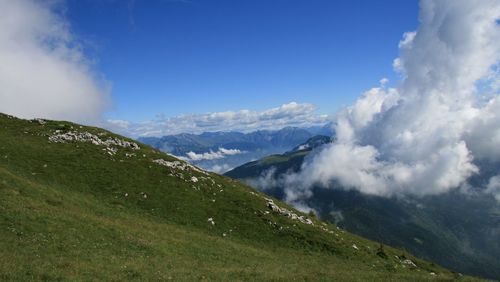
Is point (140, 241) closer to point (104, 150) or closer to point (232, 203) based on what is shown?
point (232, 203)

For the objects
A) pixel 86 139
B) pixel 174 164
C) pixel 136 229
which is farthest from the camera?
pixel 86 139

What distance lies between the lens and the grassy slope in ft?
92.3

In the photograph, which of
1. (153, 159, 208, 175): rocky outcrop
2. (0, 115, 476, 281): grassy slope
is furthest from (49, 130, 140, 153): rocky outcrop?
(153, 159, 208, 175): rocky outcrop

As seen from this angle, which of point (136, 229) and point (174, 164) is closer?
point (136, 229)

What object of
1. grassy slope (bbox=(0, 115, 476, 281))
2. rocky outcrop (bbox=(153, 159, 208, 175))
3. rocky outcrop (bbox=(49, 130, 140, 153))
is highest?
rocky outcrop (bbox=(49, 130, 140, 153))

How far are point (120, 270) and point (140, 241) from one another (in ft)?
30.8

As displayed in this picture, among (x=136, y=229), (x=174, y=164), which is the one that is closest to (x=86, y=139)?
(x=174, y=164)

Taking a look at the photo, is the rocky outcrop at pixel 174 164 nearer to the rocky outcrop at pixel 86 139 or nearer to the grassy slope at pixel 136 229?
the grassy slope at pixel 136 229

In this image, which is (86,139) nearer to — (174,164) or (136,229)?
(174,164)

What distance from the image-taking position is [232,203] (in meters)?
59.7

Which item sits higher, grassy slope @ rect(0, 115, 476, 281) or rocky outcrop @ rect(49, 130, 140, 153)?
rocky outcrop @ rect(49, 130, 140, 153)

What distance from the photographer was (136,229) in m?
40.1

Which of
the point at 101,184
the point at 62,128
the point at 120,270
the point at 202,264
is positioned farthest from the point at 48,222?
the point at 62,128

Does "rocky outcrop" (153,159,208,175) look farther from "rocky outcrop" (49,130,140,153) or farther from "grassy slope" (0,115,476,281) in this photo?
"rocky outcrop" (49,130,140,153)
